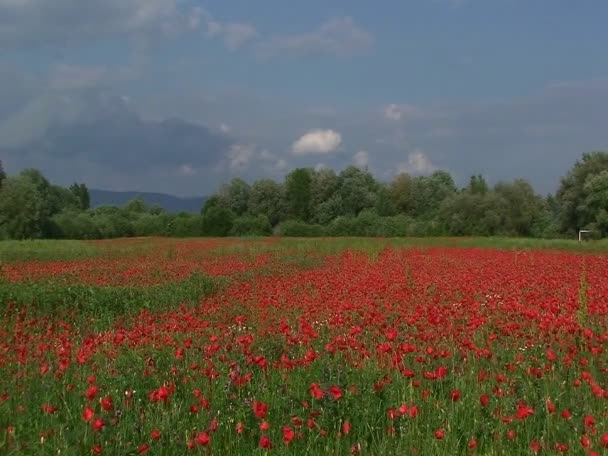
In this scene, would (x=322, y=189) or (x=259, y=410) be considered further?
(x=322, y=189)

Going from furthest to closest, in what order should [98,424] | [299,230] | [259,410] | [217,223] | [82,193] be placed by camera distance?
1. [82,193]
2. [217,223]
3. [299,230]
4. [259,410]
5. [98,424]

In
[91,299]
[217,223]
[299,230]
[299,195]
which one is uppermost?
[299,195]

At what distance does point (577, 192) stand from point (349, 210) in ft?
102

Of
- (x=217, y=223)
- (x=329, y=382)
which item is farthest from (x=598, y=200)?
(x=329, y=382)

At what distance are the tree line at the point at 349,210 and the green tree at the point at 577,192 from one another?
0.09m

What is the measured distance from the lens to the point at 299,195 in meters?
84.5

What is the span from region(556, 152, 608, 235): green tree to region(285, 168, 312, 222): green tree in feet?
108

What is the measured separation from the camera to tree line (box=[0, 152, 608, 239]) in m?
61.3

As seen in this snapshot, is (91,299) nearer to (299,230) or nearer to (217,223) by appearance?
(299,230)

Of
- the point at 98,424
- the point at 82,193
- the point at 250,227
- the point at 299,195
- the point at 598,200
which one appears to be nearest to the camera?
the point at 98,424

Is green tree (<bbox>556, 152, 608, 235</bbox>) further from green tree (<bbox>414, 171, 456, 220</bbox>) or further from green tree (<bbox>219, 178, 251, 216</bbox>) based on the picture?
green tree (<bbox>219, 178, 251, 216</bbox>)

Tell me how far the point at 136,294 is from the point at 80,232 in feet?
204

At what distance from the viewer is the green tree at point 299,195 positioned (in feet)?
278

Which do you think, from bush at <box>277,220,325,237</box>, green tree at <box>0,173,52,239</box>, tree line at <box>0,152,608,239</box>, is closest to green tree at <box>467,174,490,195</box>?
tree line at <box>0,152,608,239</box>
